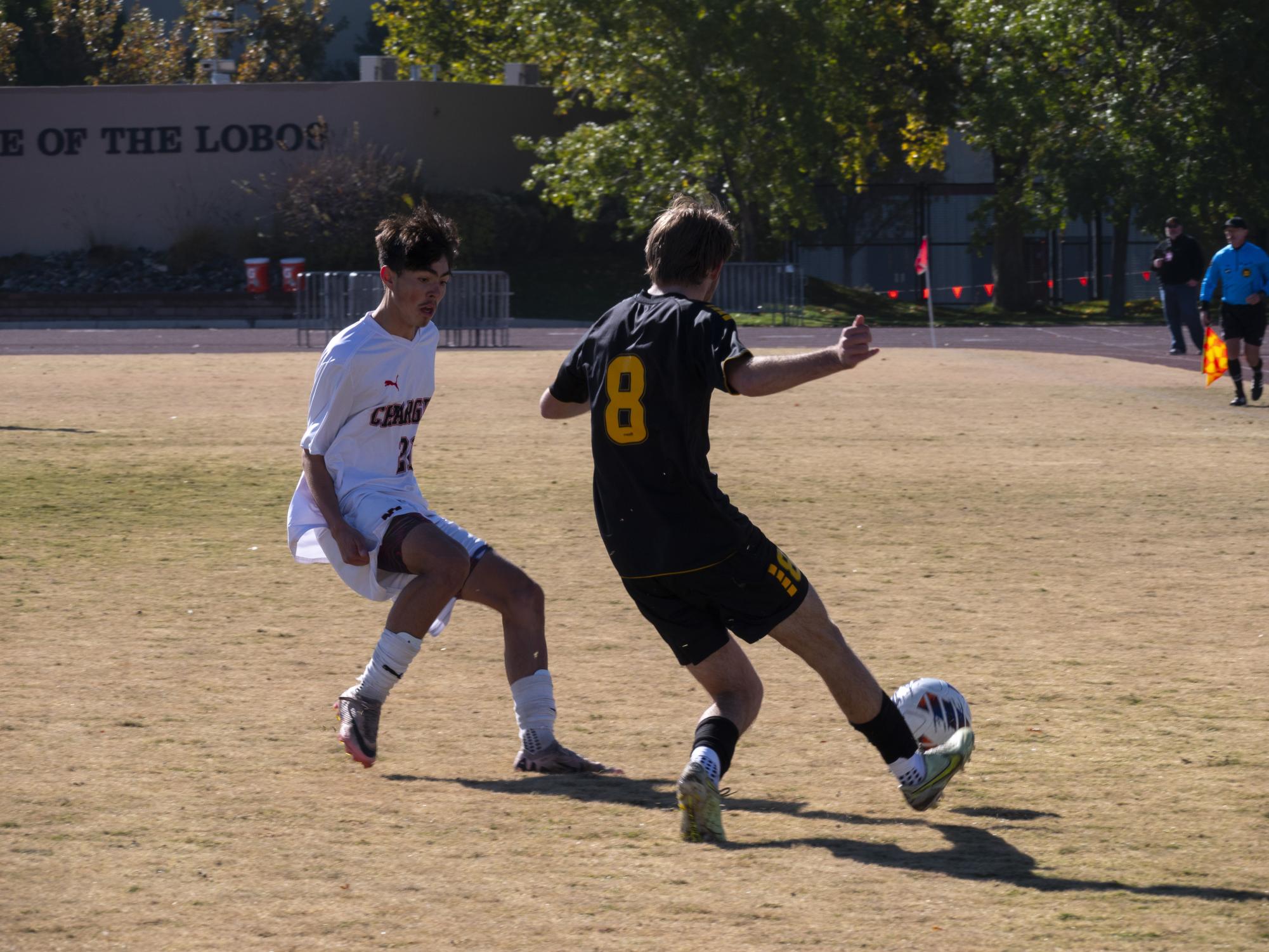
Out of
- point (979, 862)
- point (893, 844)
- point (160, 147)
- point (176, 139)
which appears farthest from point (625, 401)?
point (160, 147)

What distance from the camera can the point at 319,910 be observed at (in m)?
4.11

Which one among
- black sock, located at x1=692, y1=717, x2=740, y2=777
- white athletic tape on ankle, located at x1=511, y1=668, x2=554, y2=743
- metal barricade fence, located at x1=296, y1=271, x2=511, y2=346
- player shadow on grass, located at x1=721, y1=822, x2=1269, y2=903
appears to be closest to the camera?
player shadow on grass, located at x1=721, y1=822, x2=1269, y2=903

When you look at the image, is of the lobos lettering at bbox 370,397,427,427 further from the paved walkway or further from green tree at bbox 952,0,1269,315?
green tree at bbox 952,0,1269,315

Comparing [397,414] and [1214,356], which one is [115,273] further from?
[397,414]

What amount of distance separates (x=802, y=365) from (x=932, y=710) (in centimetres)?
148

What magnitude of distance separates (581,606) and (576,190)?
31.4m

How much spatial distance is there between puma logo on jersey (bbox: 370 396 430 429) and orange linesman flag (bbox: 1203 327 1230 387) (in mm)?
15599

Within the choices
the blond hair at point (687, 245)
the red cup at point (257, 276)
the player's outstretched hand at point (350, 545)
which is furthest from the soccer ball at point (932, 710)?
the red cup at point (257, 276)

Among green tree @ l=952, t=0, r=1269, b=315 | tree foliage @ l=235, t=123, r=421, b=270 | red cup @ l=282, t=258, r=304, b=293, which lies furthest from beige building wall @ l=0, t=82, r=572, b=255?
green tree @ l=952, t=0, r=1269, b=315

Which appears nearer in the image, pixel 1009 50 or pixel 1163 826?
pixel 1163 826

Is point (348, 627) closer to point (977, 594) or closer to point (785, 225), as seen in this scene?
→ point (977, 594)

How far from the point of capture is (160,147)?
41469mm

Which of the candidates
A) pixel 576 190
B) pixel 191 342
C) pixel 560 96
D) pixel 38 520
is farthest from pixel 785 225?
pixel 38 520

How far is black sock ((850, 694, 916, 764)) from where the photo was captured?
491 centimetres
